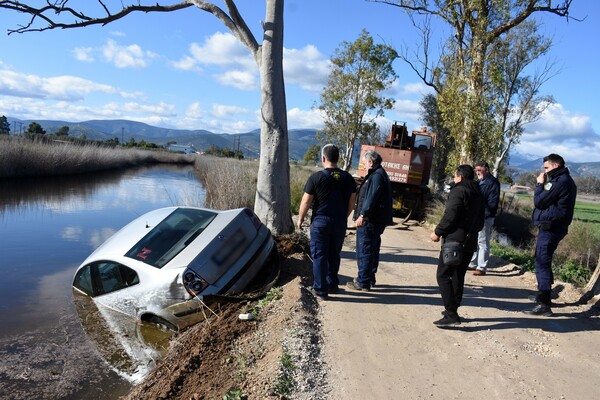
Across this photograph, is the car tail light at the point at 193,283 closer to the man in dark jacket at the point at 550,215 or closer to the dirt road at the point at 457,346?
the dirt road at the point at 457,346

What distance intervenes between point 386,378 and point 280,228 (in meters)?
4.65

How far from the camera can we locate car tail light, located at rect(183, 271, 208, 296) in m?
5.17

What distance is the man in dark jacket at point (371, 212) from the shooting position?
5965mm

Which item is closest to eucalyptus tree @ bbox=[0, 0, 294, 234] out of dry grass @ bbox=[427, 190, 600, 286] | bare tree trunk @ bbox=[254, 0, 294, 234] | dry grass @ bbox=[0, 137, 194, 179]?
bare tree trunk @ bbox=[254, 0, 294, 234]

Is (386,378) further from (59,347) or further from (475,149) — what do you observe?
(475,149)

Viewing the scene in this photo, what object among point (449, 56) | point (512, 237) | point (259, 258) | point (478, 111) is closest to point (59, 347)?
point (259, 258)

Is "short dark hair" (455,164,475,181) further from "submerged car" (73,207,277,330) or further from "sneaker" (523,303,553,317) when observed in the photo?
"submerged car" (73,207,277,330)

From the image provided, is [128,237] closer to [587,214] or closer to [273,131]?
[273,131]

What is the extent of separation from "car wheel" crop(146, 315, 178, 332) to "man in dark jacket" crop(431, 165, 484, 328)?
3167 millimetres

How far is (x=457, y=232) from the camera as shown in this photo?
5137 millimetres

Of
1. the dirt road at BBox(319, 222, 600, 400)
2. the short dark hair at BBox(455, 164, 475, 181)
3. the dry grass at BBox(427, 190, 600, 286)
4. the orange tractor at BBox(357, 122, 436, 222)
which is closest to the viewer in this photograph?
the dirt road at BBox(319, 222, 600, 400)

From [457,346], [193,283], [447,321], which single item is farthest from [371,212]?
[193,283]


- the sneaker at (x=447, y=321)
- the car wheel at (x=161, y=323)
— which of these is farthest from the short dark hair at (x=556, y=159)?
the car wheel at (x=161, y=323)

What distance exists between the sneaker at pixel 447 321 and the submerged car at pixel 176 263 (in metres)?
2.37
